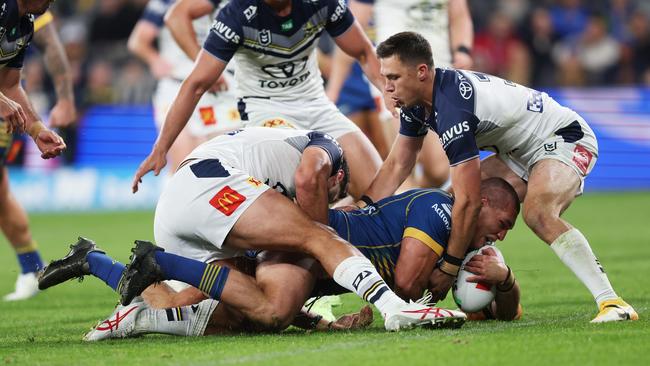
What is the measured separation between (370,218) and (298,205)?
470 mm

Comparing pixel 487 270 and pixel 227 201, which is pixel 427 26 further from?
pixel 227 201

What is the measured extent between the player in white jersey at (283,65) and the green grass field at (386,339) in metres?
1.27

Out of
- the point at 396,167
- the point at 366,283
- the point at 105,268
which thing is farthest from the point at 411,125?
the point at 105,268

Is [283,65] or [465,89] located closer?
[465,89]

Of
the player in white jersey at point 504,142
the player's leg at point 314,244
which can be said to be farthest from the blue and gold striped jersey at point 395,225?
the player's leg at point 314,244

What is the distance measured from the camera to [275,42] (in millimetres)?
7906

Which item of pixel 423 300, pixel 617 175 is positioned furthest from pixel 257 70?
pixel 617 175

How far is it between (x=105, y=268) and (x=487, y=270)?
215 cm

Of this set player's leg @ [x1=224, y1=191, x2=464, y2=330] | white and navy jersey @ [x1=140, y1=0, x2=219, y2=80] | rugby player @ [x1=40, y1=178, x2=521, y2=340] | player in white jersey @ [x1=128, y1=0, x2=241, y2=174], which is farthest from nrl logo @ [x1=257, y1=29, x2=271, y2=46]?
white and navy jersey @ [x1=140, y1=0, x2=219, y2=80]

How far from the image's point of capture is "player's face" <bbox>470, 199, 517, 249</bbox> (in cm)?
662

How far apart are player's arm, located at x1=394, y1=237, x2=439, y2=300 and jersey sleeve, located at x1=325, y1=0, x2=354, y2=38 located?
2177 mm

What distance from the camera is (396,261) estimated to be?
654 centimetres

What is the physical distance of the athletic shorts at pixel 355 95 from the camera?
1196cm

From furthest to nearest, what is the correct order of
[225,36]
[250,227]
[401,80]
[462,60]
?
[462,60]
[225,36]
[401,80]
[250,227]
